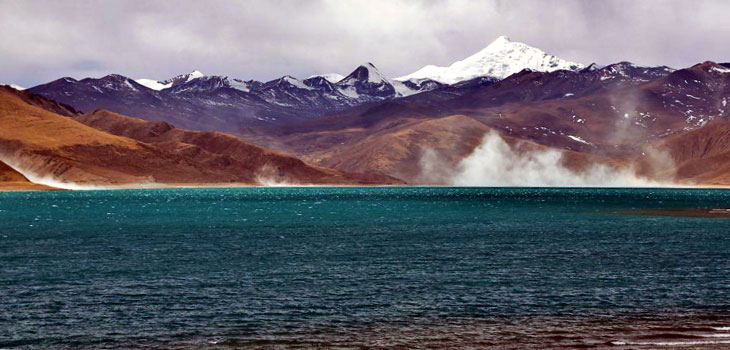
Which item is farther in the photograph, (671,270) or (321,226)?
(321,226)

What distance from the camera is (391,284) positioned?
48.8m

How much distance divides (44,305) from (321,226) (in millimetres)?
60913

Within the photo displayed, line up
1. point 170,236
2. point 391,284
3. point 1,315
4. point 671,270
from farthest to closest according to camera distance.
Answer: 1. point 170,236
2. point 671,270
3. point 391,284
4. point 1,315

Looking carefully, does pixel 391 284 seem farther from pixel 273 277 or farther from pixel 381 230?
pixel 381 230

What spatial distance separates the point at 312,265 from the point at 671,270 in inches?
966

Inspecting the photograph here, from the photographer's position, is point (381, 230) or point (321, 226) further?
point (321, 226)

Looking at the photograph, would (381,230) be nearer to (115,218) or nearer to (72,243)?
(72,243)

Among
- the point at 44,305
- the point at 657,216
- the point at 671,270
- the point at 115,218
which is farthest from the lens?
the point at 657,216

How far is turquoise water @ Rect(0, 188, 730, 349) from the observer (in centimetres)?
3456

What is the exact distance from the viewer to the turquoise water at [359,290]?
113 feet

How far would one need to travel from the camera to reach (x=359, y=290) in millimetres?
46531

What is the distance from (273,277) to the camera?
2031 inches

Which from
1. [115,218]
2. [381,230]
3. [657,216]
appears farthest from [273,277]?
[657,216]

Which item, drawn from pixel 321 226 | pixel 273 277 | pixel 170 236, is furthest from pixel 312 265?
pixel 321 226
